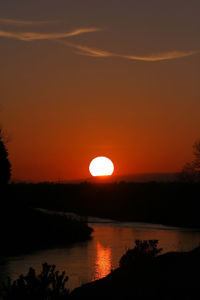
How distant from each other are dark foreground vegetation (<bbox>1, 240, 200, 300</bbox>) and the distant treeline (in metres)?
53.2

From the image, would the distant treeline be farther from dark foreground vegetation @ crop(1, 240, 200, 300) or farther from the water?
dark foreground vegetation @ crop(1, 240, 200, 300)

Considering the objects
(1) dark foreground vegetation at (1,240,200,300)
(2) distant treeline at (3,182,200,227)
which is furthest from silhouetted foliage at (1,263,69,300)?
(2) distant treeline at (3,182,200,227)

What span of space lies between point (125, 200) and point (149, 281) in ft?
263

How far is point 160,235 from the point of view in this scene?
52.5 meters

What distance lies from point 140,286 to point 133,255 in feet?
10.1

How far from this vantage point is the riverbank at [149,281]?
52.8 feet

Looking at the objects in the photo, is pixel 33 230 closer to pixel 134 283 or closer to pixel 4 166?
pixel 4 166

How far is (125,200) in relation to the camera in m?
97.3

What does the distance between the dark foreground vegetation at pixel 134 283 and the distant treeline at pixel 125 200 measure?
174 feet

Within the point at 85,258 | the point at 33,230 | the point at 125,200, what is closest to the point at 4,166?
the point at 33,230

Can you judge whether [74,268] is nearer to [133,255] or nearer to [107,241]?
[133,255]

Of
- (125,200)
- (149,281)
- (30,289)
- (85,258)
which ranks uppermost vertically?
(125,200)

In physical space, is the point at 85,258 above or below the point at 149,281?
above

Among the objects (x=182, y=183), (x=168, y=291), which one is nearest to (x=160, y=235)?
(x=168, y=291)
